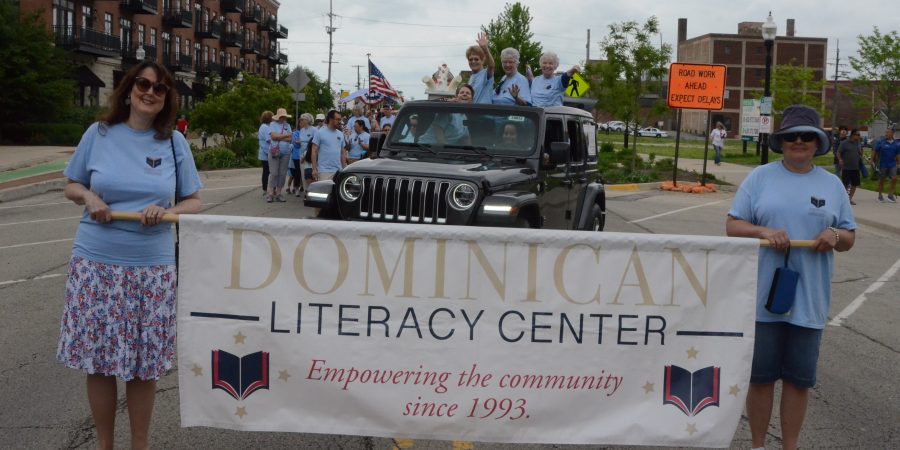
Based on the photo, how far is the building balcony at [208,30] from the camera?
252 feet

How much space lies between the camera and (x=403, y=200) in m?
7.94

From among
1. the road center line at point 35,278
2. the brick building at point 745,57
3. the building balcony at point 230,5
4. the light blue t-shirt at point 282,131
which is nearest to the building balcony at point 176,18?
the building balcony at point 230,5

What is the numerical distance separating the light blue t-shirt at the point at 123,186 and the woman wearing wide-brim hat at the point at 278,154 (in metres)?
15.0

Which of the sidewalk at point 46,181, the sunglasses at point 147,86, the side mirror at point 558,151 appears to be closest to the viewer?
the sunglasses at point 147,86

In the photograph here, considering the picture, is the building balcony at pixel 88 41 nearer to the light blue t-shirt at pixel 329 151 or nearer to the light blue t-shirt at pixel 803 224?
the light blue t-shirt at pixel 329 151

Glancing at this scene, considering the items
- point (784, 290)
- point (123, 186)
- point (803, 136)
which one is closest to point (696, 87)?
point (803, 136)

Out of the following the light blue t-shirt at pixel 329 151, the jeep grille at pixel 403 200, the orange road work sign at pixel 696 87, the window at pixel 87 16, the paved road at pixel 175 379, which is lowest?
the paved road at pixel 175 379

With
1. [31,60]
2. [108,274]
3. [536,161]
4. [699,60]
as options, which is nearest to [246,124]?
[31,60]

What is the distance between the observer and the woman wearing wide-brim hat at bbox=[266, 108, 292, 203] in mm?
19328

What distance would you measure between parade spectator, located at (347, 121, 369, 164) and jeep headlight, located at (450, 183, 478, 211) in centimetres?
1159

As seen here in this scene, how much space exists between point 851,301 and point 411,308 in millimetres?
7484

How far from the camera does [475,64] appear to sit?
1147cm

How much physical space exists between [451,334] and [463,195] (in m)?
3.47

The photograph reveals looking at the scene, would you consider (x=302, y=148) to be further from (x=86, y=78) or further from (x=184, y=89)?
(x=184, y=89)
